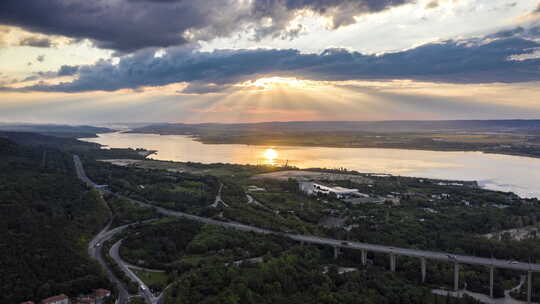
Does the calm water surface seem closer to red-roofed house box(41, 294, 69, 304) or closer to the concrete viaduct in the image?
the concrete viaduct

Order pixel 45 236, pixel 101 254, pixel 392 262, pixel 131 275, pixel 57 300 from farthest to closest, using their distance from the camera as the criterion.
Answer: pixel 101 254 → pixel 392 262 → pixel 45 236 → pixel 131 275 → pixel 57 300

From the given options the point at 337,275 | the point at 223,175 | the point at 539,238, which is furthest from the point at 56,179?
the point at 539,238

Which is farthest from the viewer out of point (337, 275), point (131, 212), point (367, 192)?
point (367, 192)

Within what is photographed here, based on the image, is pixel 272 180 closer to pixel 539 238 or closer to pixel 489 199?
pixel 489 199

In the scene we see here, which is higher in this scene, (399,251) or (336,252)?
(399,251)

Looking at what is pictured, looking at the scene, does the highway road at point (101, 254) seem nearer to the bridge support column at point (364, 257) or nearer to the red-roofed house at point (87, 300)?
the red-roofed house at point (87, 300)

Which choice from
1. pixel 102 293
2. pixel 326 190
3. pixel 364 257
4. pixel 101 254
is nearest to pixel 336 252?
pixel 364 257

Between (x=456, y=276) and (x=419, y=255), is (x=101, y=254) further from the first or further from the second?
(x=456, y=276)

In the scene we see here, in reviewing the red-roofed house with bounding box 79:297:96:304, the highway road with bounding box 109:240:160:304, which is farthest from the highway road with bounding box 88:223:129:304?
the red-roofed house with bounding box 79:297:96:304

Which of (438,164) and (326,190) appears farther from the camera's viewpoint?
(438,164)
